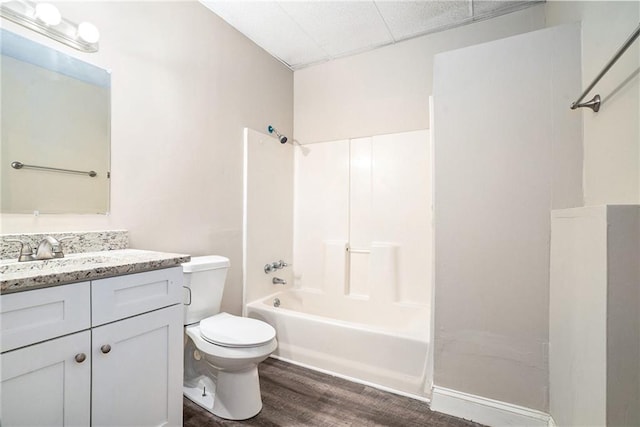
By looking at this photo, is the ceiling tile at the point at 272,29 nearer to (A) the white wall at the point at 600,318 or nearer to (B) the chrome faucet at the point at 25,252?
(B) the chrome faucet at the point at 25,252

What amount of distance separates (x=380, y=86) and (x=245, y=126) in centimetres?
125

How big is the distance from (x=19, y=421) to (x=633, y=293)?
1898 millimetres

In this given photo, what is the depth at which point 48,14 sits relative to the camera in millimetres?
1304

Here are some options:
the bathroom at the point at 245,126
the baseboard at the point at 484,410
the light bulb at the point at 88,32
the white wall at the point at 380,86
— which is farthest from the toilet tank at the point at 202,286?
the white wall at the point at 380,86

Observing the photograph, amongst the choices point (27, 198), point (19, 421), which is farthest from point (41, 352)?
point (27, 198)

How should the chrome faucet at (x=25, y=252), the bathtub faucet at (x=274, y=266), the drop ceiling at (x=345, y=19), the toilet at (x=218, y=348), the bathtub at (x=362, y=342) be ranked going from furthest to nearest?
the bathtub faucet at (x=274, y=266) → the drop ceiling at (x=345, y=19) → the bathtub at (x=362, y=342) → the toilet at (x=218, y=348) → the chrome faucet at (x=25, y=252)

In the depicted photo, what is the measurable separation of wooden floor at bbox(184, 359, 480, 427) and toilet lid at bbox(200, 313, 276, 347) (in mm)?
455

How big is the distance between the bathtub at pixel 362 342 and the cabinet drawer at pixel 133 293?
3.60ft

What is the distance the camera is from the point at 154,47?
178 centimetres

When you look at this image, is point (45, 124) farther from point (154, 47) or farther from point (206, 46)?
point (206, 46)

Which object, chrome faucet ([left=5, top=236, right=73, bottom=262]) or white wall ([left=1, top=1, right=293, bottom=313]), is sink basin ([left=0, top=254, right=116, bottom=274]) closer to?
chrome faucet ([left=5, top=236, right=73, bottom=262])

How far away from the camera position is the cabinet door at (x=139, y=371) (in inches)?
41.1

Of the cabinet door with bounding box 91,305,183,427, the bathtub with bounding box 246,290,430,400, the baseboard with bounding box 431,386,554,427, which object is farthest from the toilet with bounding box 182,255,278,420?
the baseboard with bounding box 431,386,554,427

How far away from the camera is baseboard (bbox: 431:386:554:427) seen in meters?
1.50
